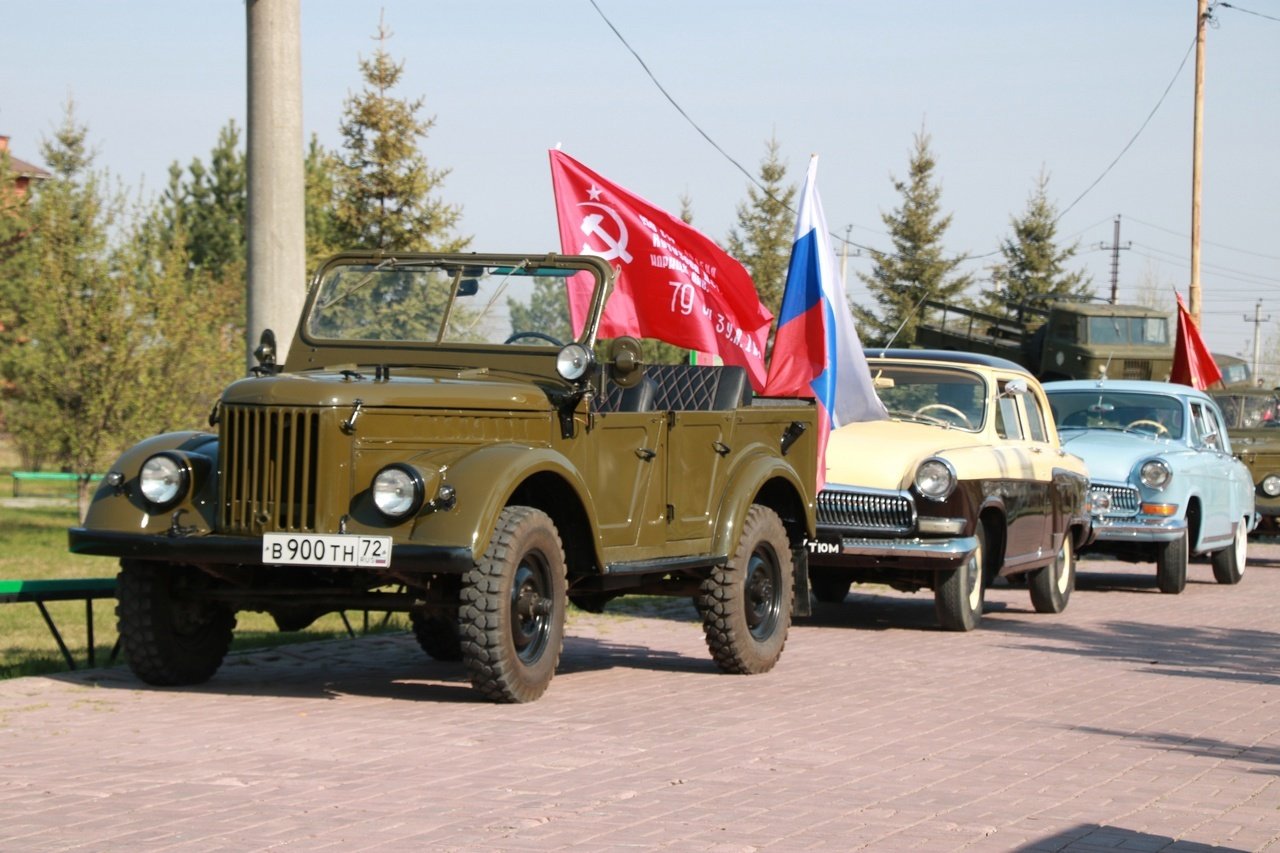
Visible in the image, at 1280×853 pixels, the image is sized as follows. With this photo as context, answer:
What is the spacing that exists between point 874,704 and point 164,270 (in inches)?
734

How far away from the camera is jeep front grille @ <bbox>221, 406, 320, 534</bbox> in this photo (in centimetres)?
795

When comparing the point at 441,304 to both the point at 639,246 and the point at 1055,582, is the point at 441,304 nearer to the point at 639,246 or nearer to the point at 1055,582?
the point at 639,246

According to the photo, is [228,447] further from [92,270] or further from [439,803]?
[92,270]

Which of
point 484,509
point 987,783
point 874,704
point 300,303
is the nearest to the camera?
point 987,783

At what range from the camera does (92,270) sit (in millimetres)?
24500

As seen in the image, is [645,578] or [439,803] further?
[645,578]

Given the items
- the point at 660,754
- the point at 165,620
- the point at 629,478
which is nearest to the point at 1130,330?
the point at 629,478

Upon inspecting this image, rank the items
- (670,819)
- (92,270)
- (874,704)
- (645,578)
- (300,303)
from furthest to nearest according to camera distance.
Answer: (92,270)
(300,303)
(645,578)
(874,704)
(670,819)

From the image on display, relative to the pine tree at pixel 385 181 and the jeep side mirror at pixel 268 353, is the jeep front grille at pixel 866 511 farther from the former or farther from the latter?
the pine tree at pixel 385 181

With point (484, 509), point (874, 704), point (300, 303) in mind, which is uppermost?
point (300, 303)

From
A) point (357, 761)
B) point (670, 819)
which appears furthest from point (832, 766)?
point (357, 761)

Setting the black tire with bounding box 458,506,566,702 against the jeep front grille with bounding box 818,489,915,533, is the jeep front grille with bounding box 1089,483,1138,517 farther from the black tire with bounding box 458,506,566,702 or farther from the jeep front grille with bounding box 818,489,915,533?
the black tire with bounding box 458,506,566,702

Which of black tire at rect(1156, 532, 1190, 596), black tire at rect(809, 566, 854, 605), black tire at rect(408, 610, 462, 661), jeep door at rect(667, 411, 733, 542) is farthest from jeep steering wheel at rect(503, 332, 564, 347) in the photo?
black tire at rect(1156, 532, 1190, 596)

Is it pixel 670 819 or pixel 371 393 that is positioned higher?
pixel 371 393
